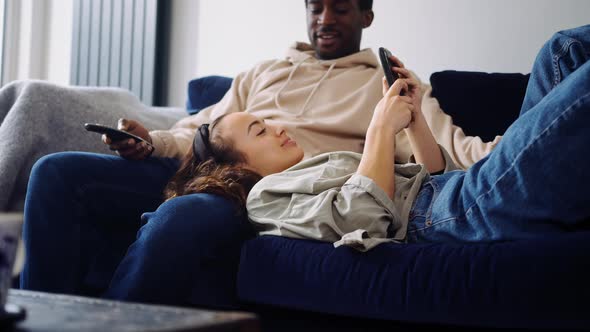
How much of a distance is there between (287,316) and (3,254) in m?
0.64

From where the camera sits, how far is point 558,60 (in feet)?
3.86

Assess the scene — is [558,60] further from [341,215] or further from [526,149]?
A: [341,215]

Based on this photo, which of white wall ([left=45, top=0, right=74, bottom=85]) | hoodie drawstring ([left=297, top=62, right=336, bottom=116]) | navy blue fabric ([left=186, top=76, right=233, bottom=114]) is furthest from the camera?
white wall ([left=45, top=0, right=74, bottom=85])

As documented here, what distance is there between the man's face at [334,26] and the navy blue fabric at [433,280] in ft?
3.19

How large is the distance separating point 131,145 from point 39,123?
0.87 feet

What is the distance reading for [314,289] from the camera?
3.72 ft

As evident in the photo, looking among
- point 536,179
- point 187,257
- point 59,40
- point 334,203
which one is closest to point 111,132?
point 187,257

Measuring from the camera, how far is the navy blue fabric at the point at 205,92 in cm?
219

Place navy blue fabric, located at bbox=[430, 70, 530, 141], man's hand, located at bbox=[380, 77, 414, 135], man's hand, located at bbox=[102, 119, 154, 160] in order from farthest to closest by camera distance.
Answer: navy blue fabric, located at bbox=[430, 70, 530, 141] → man's hand, located at bbox=[102, 119, 154, 160] → man's hand, located at bbox=[380, 77, 414, 135]

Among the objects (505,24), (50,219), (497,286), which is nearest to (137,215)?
(50,219)

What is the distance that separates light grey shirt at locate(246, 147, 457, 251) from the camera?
1155 mm

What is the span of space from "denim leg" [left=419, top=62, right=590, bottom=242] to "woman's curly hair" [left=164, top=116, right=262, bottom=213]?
0.45 metres

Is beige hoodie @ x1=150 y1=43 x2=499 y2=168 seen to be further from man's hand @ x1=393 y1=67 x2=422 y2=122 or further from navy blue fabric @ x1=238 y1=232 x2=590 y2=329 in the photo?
navy blue fabric @ x1=238 y1=232 x2=590 y2=329

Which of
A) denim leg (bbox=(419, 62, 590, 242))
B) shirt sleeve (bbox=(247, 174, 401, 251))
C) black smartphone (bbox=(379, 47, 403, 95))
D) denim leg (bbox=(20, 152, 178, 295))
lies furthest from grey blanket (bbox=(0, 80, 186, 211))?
denim leg (bbox=(419, 62, 590, 242))
